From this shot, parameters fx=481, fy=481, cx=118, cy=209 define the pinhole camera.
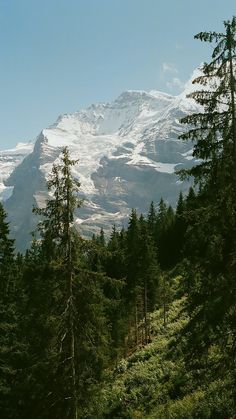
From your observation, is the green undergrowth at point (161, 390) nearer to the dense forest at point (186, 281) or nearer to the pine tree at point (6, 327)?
the dense forest at point (186, 281)

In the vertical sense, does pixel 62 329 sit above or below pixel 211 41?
below

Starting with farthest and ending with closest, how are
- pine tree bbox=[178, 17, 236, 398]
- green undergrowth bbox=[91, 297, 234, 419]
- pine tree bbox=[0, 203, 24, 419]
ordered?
1. pine tree bbox=[0, 203, 24, 419]
2. green undergrowth bbox=[91, 297, 234, 419]
3. pine tree bbox=[178, 17, 236, 398]

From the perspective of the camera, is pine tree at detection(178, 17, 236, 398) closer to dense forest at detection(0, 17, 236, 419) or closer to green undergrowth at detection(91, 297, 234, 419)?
dense forest at detection(0, 17, 236, 419)

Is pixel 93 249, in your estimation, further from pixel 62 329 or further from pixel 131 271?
pixel 131 271

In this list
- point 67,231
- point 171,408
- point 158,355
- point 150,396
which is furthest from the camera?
point 158,355

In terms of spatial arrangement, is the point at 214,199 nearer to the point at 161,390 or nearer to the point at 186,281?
the point at 186,281

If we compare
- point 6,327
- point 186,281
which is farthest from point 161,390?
point 186,281

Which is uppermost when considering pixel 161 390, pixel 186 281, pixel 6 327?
pixel 186 281

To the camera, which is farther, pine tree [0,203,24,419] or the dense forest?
pine tree [0,203,24,419]

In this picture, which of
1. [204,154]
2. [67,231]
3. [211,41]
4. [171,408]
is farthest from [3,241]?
[211,41]

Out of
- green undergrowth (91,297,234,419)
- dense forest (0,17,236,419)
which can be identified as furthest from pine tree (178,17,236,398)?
green undergrowth (91,297,234,419)

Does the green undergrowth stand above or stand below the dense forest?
below

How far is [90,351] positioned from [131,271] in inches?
1827

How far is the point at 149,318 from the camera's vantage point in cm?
6256
